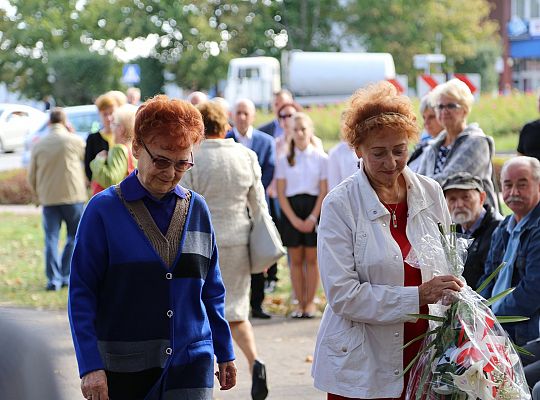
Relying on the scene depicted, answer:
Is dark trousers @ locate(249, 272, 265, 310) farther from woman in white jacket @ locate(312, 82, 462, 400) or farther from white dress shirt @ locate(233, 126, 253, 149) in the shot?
woman in white jacket @ locate(312, 82, 462, 400)

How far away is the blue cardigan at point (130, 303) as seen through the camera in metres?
4.29

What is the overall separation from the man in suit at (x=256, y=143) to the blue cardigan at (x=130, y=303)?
6102 mm

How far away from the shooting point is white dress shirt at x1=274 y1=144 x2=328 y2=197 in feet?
35.9

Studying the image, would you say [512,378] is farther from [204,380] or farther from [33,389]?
[33,389]

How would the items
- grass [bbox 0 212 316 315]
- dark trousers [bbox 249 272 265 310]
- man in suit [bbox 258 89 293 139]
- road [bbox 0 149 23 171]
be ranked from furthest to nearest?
road [bbox 0 149 23 171], man in suit [bbox 258 89 293 139], grass [bbox 0 212 316 315], dark trousers [bbox 249 272 265 310]

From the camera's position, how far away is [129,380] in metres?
4.35

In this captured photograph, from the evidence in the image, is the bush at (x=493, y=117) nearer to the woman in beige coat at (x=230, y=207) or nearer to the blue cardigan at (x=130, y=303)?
the woman in beige coat at (x=230, y=207)

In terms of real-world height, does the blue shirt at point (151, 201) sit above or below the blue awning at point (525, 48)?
below

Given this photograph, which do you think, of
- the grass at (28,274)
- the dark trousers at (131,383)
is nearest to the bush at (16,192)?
the grass at (28,274)

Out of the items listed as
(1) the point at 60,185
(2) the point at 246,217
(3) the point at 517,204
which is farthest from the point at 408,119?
(1) the point at 60,185

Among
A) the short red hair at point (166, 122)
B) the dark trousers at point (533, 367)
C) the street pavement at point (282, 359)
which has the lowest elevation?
the street pavement at point (282, 359)

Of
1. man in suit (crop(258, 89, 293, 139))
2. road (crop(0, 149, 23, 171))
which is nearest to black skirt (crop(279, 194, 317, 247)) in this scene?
man in suit (crop(258, 89, 293, 139))

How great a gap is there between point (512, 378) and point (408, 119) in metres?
1.14

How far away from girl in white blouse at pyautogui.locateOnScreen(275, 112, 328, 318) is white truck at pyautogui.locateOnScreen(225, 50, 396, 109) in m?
32.2
